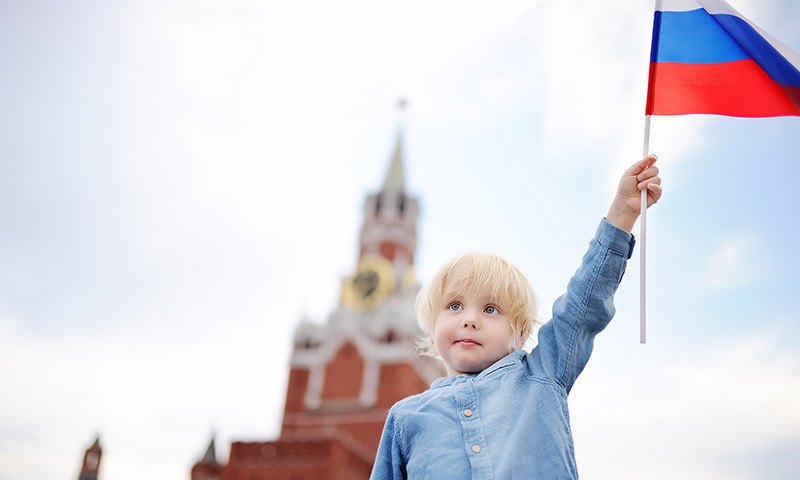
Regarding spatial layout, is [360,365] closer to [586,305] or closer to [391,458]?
[391,458]

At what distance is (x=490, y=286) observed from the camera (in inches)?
86.5

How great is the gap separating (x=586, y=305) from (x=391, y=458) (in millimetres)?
750

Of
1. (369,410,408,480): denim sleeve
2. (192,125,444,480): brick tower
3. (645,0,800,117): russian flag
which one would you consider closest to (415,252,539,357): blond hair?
(369,410,408,480): denim sleeve

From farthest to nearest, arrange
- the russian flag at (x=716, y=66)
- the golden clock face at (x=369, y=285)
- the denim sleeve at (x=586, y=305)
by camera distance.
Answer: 1. the golden clock face at (x=369, y=285)
2. the russian flag at (x=716, y=66)
3. the denim sleeve at (x=586, y=305)

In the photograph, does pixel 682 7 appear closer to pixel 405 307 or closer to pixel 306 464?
pixel 306 464

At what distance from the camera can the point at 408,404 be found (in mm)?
2197

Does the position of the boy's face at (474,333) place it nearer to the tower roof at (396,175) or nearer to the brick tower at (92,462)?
the brick tower at (92,462)

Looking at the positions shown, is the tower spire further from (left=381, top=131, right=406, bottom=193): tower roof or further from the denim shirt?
the denim shirt

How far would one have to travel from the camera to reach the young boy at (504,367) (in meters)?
1.97

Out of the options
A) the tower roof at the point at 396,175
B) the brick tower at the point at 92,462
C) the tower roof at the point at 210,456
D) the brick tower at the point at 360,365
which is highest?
the tower roof at the point at 396,175

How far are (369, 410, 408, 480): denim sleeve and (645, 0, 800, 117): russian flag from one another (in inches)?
64.3

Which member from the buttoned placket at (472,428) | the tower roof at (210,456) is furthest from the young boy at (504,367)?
the tower roof at (210,456)

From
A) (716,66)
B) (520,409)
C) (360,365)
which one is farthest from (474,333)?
(360,365)

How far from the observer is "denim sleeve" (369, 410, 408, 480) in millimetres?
2145
